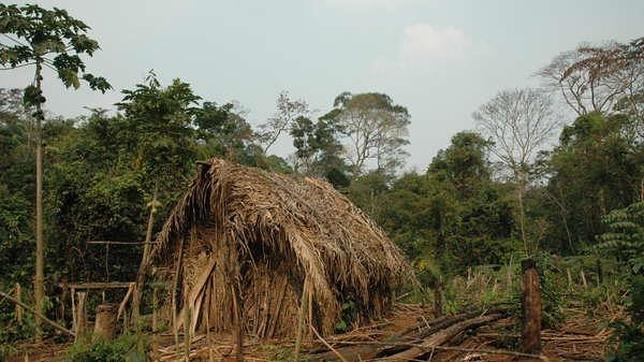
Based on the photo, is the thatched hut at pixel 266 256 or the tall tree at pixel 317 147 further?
the tall tree at pixel 317 147

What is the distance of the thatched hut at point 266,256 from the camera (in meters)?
8.21

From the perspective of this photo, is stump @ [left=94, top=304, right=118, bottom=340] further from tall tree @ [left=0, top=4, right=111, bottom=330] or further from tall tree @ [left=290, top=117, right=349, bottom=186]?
tall tree @ [left=290, top=117, right=349, bottom=186]

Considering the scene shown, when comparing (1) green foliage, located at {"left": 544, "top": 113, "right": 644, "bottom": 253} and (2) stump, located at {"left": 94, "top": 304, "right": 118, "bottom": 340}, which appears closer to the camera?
(2) stump, located at {"left": 94, "top": 304, "right": 118, "bottom": 340}

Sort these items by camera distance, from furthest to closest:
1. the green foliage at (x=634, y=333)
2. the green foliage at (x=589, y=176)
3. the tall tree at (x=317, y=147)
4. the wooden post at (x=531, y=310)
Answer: the tall tree at (x=317, y=147) → the green foliage at (x=589, y=176) → the wooden post at (x=531, y=310) → the green foliage at (x=634, y=333)

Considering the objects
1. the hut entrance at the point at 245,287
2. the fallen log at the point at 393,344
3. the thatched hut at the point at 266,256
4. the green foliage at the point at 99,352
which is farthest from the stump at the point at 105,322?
the fallen log at the point at 393,344

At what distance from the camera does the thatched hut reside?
8211mm

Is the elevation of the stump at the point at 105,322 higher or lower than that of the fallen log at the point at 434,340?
higher

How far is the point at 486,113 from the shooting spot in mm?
27656

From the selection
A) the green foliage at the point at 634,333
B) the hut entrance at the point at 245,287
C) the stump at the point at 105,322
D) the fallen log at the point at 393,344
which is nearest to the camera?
the green foliage at the point at 634,333

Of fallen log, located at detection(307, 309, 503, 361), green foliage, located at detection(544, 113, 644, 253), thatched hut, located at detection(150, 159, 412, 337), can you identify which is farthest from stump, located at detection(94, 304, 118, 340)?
green foliage, located at detection(544, 113, 644, 253)

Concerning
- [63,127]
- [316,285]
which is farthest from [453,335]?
[63,127]

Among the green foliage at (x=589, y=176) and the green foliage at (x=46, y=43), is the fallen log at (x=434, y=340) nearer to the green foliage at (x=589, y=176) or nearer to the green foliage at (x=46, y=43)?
the green foliage at (x=46, y=43)

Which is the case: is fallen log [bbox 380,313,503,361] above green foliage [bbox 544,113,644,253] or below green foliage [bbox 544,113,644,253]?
below

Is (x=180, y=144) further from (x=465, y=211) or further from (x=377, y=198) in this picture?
(x=377, y=198)
